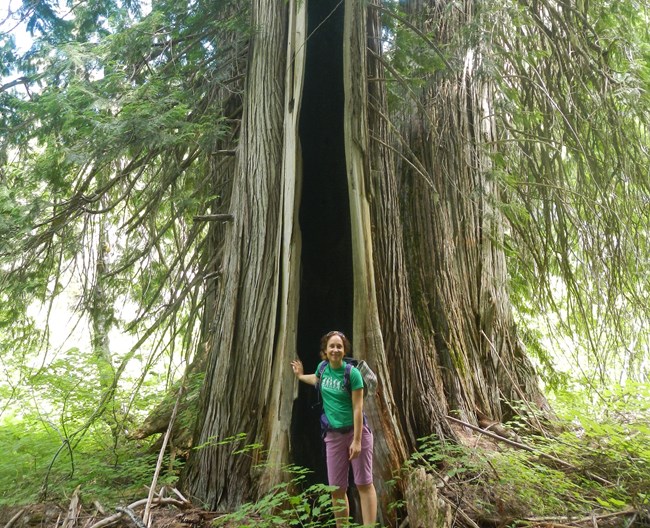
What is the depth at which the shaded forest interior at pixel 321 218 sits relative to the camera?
15.3 ft

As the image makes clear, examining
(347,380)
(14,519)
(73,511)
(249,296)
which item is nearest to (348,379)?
(347,380)

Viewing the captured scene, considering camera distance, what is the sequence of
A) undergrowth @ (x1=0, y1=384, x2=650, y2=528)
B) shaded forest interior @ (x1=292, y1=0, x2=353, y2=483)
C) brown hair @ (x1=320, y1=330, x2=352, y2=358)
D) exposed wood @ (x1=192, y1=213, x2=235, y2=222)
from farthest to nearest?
exposed wood @ (x1=192, y1=213, x2=235, y2=222)
shaded forest interior @ (x1=292, y1=0, x2=353, y2=483)
brown hair @ (x1=320, y1=330, x2=352, y2=358)
undergrowth @ (x1=0, y1=384, x2=650, y2=528)

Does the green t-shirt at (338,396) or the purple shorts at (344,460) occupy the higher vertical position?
the green t-shirt at (338,396)

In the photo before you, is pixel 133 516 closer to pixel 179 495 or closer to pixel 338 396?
pixel 179 495

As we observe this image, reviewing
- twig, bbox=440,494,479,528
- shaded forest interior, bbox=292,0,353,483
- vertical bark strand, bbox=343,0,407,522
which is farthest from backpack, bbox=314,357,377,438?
twig, bbox=440,494,479,528

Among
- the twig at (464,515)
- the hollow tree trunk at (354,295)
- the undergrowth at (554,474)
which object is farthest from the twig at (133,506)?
the twig at (464,515)

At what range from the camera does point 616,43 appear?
541cm

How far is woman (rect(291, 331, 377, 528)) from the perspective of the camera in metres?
3.88

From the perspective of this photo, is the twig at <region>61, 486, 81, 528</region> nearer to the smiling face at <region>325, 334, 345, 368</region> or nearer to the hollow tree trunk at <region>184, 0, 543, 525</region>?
the hollow tree trunk at <region>184, 0, 543, 525</region>

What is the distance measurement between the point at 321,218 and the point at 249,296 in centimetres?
89

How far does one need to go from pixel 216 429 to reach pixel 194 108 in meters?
2.87

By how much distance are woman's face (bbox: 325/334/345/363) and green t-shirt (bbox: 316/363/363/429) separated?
0.28ft

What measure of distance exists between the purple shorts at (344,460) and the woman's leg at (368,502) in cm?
3

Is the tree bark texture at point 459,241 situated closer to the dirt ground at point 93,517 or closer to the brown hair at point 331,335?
the brown hair at point 331,335
